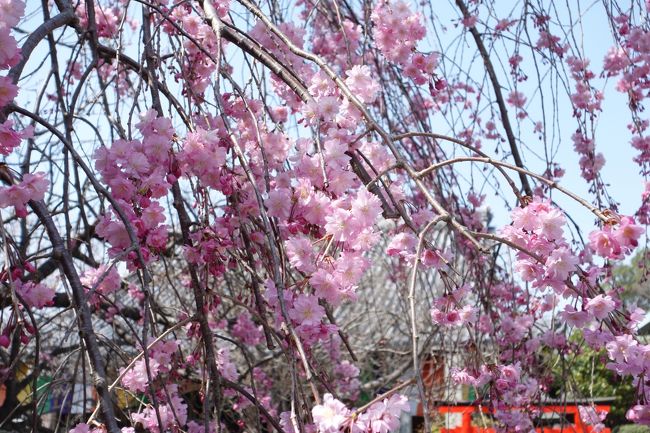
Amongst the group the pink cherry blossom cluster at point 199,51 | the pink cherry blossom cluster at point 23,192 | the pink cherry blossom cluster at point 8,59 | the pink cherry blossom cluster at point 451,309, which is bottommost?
the pink cherry blossom cluster at point 451,309

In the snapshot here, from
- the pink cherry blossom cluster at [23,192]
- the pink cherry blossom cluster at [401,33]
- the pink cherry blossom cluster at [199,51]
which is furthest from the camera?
the pink cherry blossom cluster at [401,33]

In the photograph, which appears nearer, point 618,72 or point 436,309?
point 436,309

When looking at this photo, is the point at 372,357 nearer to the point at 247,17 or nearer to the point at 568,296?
the point at 247,17

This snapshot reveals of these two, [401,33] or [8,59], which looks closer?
Result: [8,59]

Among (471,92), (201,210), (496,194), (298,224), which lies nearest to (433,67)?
(201,210)

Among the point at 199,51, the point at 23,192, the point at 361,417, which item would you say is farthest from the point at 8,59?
the point at 361,417

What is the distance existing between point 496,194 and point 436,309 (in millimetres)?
2350

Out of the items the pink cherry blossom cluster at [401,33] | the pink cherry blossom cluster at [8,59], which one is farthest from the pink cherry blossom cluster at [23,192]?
the pink cherry blossom cluster at [401,33]

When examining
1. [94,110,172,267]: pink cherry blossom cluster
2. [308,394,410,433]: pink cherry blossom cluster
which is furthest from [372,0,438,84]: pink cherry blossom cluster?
[308,394,410,433]: pink cherry blossom cluster

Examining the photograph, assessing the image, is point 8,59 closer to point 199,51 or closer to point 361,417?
point 199,51

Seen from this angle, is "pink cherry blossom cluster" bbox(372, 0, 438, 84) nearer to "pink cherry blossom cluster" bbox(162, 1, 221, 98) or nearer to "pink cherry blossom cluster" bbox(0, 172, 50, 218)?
"pink cherry blossom cluster" bbox(162, 1, 221, 98)

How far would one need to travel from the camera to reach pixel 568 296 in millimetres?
1402

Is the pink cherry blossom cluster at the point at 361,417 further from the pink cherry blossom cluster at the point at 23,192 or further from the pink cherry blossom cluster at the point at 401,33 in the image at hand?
the pink cherry blossom cluster at the point at 401,33

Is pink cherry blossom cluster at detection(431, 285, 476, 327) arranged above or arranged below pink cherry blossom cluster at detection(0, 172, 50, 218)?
below
